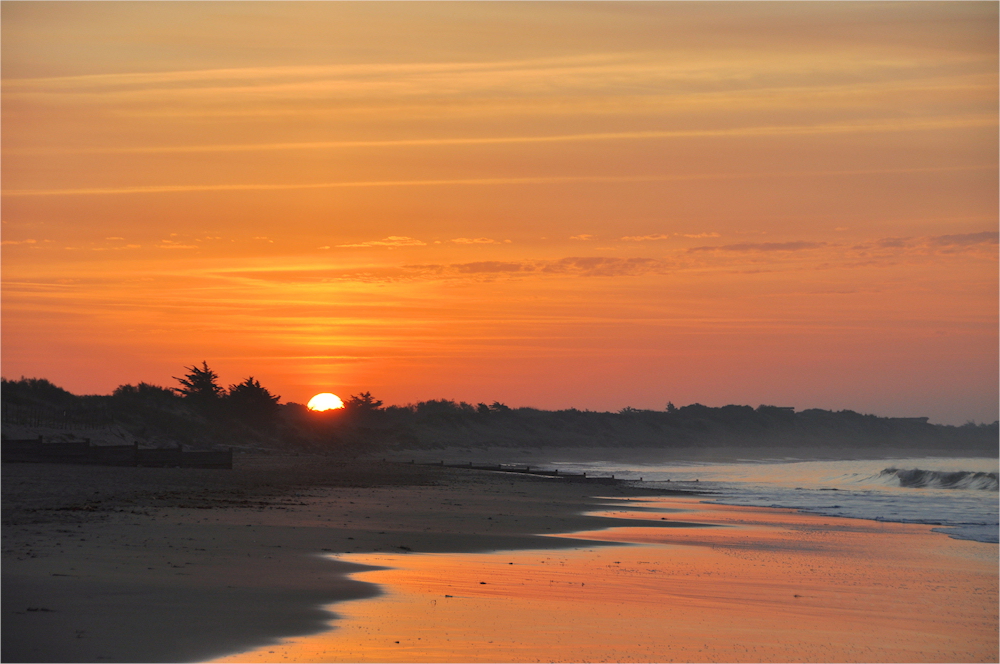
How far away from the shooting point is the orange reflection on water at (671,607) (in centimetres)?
945

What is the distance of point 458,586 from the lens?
12.8m

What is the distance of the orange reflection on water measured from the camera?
31.0 feet

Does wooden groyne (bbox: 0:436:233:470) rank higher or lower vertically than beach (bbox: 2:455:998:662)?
higher

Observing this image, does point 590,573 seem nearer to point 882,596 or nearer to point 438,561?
point 438,561

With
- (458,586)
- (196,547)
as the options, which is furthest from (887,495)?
(196,547)

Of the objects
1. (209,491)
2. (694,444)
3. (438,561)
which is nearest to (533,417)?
(694,444)

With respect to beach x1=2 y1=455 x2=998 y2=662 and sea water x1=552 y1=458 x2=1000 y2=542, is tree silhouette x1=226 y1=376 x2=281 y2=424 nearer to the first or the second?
→ sea water x1=552 y1=458 x2=1000 y2=542

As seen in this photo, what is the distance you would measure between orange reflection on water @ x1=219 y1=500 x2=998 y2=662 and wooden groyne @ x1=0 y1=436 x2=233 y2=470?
82.2 ft

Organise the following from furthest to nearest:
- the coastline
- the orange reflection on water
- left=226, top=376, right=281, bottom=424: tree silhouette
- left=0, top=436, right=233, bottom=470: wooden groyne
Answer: left=226, top=376, right=281, bottom=424: tree silhouette < left=0, top=436, right=233, bottom=470: wooden groyne < the orange reflection on water < the coastline

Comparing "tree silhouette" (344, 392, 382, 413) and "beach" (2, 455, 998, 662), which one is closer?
"beach" (2, 455, 998, 662)

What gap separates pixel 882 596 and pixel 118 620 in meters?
9.96

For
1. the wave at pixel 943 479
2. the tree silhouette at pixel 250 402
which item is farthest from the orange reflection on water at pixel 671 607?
the tree silhouette at pixel 250 402

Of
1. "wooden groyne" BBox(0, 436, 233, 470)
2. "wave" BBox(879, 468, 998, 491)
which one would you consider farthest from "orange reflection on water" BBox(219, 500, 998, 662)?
"wave" BBox(879, 468, 998, 491)

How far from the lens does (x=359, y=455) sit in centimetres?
8275
